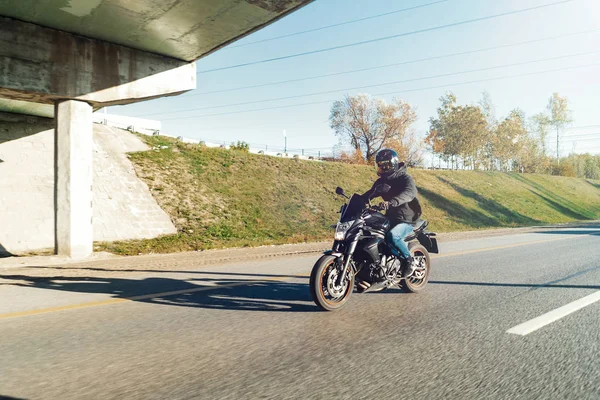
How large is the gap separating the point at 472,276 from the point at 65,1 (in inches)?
380

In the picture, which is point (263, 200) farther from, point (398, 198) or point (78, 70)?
point (398, 198)

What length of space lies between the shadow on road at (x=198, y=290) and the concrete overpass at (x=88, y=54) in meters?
3.57

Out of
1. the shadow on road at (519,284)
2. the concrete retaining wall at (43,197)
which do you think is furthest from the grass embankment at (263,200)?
the shadow on road at (519,284)

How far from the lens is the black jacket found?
587 cm

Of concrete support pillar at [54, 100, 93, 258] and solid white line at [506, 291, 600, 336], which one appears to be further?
concrete support pillar at [54, 100, 93, 258]

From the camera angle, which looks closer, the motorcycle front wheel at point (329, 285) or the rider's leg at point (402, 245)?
the motorcycle front wheel at point (329, 285)

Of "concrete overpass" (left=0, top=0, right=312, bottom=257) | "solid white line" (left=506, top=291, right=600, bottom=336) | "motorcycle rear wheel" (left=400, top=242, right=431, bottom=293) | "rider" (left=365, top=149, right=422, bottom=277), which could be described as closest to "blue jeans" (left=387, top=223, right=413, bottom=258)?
"rider" (left=365, top=149, right=422, bottom=277)

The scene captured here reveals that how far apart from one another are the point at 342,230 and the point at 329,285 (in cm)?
67

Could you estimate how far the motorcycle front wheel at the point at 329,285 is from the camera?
16.6ft

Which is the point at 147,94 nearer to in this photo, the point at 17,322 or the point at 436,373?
the point at 17,322

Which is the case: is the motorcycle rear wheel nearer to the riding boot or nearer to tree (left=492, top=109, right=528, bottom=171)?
the riding boot

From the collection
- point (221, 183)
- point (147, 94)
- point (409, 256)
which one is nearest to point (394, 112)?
point (221, 183)

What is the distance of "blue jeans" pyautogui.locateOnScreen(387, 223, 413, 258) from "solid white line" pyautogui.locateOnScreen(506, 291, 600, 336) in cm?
174

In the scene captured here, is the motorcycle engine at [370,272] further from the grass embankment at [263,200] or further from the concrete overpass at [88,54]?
the grass embankment at [263,200]
